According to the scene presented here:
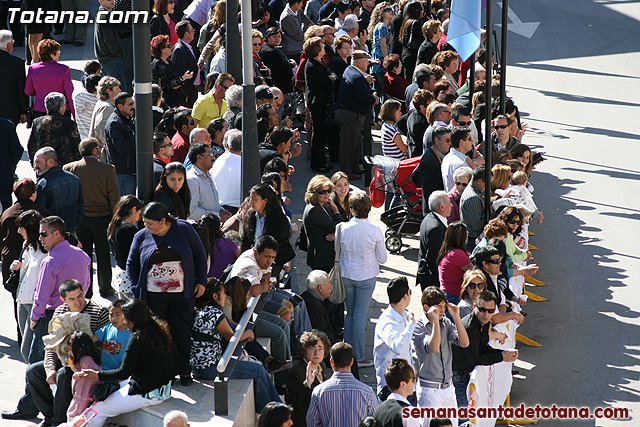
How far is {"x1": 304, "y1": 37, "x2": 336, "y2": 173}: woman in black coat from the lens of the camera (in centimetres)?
1489

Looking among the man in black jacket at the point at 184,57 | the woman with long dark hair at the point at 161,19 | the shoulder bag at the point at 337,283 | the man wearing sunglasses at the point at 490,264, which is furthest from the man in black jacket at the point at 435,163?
the woman with long dark hair at the point at 161,19

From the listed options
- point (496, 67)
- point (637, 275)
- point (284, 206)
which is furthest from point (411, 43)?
point (284, 206)

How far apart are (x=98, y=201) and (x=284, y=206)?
2.03 m

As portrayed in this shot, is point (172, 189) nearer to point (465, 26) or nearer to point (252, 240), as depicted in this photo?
point (252, 240)

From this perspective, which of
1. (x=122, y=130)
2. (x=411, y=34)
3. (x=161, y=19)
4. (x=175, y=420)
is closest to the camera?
(x=175, y=420)

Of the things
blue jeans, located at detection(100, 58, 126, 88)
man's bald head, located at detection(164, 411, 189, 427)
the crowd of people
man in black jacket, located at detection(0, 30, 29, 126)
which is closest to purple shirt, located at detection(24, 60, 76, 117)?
the crowd of people

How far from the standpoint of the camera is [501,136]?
44.4ft

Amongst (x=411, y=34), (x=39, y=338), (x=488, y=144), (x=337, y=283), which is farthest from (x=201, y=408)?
(x=411, y=34)

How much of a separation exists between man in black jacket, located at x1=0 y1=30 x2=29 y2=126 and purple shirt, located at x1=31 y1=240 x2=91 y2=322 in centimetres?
539

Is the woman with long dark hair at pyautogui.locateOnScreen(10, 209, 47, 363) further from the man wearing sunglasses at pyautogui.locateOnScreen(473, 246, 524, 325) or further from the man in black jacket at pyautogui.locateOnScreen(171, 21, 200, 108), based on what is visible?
the man in black jacket at pyautogui.locateOnScreen(171, 21, 200, 108)

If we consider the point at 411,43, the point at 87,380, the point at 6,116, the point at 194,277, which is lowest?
the point at 87,380

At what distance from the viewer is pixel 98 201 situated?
10930mm

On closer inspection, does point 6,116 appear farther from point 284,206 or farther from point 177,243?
point 177,243

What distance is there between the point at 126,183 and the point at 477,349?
16.1ft
